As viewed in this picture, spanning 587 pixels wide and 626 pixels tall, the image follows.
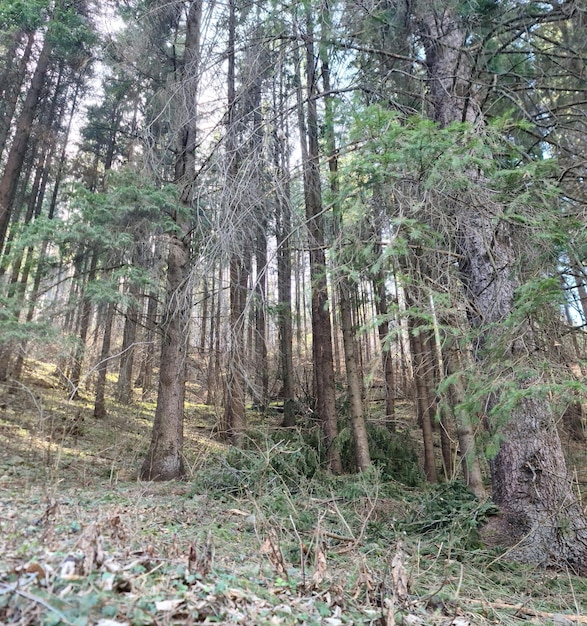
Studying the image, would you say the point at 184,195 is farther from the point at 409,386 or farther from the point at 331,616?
the point at 409,386

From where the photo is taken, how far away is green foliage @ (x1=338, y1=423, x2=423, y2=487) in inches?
366

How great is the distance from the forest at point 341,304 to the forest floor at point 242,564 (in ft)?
0.08

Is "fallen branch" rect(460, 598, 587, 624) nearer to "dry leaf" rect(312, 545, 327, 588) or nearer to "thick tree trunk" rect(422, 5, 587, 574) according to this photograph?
"thick tree trunk" rect(422, 5, 587, 574)

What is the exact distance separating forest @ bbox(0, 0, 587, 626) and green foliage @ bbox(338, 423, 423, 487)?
0.15m

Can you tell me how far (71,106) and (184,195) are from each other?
34.6 ft

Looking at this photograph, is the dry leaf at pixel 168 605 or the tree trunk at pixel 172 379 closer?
the dry leaf at pixel 168 605

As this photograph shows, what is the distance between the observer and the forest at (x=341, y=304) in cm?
252

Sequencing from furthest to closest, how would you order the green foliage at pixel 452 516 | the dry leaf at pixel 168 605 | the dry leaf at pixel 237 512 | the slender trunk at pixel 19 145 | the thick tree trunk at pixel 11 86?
the thick tree trunk at pixel 11 86 → the slender trunk at pixel 19 145 → the dry leaf at pixel 237 512 → the green foliage at pixel 452 516 → the dry leaf at pixel 168 605

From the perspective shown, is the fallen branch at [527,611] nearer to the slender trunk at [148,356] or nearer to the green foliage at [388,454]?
the green foliage at [388,454]

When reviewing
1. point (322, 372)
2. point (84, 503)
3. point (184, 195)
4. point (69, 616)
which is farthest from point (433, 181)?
point (322, 372)

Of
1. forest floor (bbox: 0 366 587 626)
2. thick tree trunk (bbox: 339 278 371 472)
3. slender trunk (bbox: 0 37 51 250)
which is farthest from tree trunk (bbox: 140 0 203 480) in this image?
slender trunk (bbox: 0 37 51 250)

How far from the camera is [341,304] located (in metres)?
8.70

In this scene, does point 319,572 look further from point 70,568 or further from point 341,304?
point 341,304

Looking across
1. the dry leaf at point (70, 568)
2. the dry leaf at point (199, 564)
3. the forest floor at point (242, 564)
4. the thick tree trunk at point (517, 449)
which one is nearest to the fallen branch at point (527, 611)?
the forest floor at point (242, 564)
